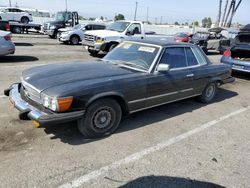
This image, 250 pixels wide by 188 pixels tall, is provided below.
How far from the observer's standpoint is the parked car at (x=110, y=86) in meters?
3.55

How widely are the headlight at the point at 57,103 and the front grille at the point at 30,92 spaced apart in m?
0.18

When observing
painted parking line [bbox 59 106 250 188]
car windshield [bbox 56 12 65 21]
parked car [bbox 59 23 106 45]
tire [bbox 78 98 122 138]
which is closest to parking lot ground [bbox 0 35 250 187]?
painted parking line [bbox 59 106 250 188]

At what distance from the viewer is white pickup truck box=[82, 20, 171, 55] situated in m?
12.0

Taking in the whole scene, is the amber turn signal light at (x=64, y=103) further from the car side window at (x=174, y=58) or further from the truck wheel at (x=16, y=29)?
the truck wheel at (x=16, y=29)

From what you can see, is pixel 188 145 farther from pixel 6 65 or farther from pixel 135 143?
pixel 6 65

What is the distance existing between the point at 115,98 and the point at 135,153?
0.96 metres

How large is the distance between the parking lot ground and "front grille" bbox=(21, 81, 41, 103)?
0.61 metres

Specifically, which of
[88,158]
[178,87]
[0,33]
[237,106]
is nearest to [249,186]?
[88,158]

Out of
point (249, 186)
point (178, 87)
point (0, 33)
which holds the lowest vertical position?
point (249, 186)

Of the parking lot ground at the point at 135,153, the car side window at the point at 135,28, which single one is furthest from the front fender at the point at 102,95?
the car side window at the point at 135,28

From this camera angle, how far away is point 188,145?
4055 millimetres

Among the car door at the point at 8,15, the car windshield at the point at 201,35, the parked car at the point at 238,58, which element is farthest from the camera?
the car door at the point at 8,15

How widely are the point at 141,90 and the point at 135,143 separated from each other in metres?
0.95

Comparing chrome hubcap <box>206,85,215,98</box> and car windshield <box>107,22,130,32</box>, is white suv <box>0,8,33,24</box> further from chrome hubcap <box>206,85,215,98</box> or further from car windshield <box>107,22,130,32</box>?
chrome hubcap <box>206,85,215,98</box>
